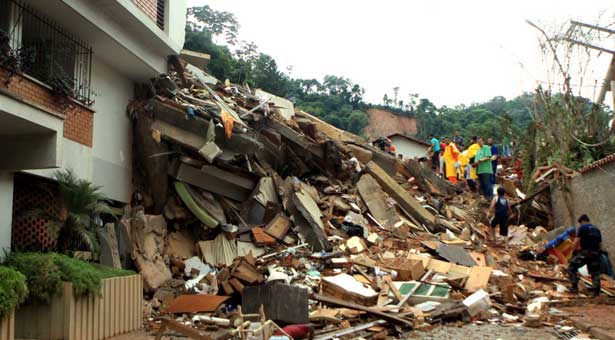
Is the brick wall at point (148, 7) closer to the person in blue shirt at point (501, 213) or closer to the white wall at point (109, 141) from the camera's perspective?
the white wall at point (109, 141)

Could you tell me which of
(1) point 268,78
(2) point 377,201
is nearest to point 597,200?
(2) point 377,201

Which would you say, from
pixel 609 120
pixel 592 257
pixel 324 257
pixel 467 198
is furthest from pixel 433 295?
pixel 609 120

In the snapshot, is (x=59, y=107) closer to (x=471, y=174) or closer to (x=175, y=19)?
(x=175, y=19)

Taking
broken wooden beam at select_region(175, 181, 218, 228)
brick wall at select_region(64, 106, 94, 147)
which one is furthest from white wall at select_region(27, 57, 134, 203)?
broken wooden beam at select_region(175, 181, 218, 228)

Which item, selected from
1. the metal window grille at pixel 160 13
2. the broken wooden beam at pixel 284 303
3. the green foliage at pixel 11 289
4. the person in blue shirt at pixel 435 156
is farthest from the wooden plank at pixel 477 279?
the person in blue shirt at pixel 435 156

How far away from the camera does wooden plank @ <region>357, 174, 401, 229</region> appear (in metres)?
13.5

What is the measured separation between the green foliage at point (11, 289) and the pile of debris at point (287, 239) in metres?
2.36

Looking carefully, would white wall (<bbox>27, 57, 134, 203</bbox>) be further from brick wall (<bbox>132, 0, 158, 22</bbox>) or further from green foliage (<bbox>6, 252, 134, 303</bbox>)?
green foliage (<bbox>6, 252, 134, 303</bbox>)

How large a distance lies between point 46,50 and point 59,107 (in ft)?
3.42

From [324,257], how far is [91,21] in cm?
602

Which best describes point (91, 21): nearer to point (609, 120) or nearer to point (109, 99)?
point (109, 99)

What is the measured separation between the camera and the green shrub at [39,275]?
6707 mm

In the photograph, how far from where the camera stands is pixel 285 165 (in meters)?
13.9

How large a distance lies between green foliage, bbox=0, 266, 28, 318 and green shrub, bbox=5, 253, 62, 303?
0.38m
